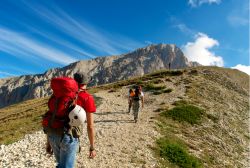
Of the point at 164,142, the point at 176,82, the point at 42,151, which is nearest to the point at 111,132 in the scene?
the point at 164,142

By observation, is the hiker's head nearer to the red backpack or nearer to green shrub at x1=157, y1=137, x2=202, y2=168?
the red backpack

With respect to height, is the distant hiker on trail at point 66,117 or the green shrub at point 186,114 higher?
the green shrub at point 186,114

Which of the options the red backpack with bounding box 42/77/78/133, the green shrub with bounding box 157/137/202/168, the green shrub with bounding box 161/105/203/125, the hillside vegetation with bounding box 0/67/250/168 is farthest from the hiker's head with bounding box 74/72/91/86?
the green shrub with bounding box 161/105/203/125

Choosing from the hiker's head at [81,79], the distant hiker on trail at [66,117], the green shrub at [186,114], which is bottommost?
the distant hiker on trail at [66,117]

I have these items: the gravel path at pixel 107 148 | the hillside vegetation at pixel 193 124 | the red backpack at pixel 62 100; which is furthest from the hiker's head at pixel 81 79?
the hillside vegetation at pixel 193 124

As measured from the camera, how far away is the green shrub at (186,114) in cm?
3409

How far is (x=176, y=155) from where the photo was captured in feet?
73.7

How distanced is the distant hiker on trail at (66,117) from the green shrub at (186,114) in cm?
2571

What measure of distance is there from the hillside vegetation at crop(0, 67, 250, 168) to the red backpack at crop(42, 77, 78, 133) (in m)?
11.2

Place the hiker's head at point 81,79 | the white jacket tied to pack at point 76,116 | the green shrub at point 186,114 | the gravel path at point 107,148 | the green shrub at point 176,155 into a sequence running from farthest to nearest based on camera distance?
the green shrub at point 186,114 < the green shrub at point 176,155 < the gravel path at point 107,148 < the hiker's head at point 81,79 < the white jacket tied to pack at point 76,116

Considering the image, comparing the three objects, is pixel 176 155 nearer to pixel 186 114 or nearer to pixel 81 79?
pixel 186 114

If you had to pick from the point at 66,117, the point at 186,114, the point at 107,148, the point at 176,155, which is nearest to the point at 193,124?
the point at 186,114

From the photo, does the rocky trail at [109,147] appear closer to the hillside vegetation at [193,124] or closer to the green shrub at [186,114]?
the hillside vegetation at [193,124]

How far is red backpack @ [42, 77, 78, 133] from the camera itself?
8945mm
